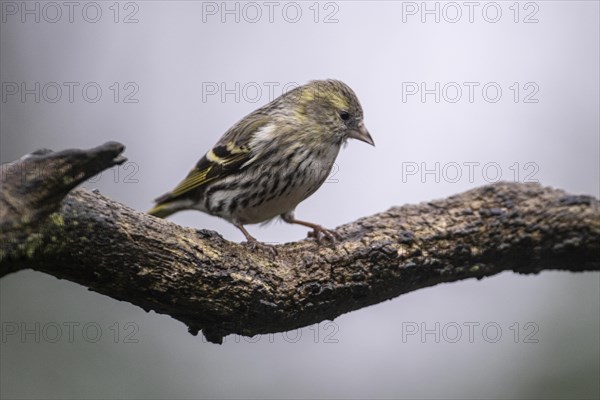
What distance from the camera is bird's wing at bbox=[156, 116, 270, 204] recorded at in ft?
17.3

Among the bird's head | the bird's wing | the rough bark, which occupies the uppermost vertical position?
the bird's head

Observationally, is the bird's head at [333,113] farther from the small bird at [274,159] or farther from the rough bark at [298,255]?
the rough bark at [298,255]

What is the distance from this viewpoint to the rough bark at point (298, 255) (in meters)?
3.29

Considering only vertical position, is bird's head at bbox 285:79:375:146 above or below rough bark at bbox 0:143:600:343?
above

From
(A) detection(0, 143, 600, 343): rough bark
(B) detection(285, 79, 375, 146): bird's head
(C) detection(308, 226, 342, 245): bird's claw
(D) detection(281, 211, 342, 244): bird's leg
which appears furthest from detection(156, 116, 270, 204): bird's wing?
(A) detection(0, 143, 600, 343): rough bark

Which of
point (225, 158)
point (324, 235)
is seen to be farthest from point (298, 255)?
point (225, 158)

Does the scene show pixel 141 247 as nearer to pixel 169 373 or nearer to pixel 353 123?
pixel 353 123

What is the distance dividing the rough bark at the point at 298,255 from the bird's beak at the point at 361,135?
1395 millimetres

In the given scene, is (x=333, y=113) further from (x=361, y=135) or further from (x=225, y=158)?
(x=225, y=158)

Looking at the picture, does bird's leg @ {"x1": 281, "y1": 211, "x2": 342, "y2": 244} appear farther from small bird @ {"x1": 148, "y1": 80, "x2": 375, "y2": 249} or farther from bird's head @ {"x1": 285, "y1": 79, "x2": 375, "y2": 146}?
bird's head @ {"x1": 285, "y1": 79, "x2": 375, "y2": 146}

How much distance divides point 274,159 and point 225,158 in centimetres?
39

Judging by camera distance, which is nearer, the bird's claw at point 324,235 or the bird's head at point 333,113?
the bird's claw at point 324,235

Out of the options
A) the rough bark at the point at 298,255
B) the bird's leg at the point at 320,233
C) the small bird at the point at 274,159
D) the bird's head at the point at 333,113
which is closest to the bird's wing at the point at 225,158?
the small bird at the point at 274,159

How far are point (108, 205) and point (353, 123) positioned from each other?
2548 mm
